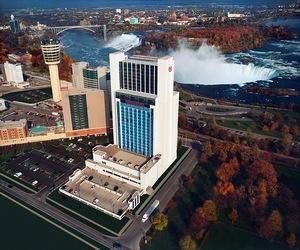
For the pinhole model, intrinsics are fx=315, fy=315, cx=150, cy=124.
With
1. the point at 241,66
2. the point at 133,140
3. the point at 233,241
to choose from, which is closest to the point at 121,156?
the point at 133,140

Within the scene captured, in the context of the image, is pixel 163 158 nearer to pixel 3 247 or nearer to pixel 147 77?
pixel 147 77

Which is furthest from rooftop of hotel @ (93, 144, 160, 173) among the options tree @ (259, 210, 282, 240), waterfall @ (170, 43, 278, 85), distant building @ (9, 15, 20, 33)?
distant building @ (9, 15, 20, 33)

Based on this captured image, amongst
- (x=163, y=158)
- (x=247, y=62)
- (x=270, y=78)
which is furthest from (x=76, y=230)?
(x=247, y=62)

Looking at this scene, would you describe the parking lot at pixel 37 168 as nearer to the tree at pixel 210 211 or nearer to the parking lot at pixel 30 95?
the tree at pixel 210 211

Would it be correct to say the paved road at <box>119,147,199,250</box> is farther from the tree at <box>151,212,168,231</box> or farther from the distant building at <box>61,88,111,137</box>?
the distant building at <box>61,88,111,137</box>

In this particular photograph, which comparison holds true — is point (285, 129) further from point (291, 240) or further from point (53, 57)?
point (53, 57)

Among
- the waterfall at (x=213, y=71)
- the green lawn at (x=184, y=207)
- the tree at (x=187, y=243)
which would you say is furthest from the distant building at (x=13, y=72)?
the tree at (x=187, y=243)
